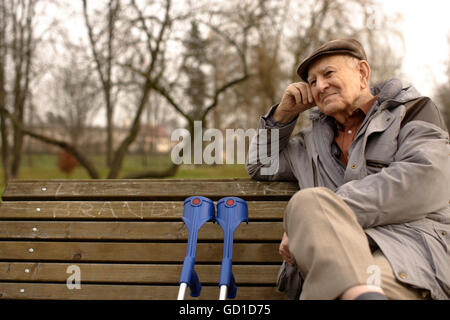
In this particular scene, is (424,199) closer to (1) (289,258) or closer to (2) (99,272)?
(1) (289,258)

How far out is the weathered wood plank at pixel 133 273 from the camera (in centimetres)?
241

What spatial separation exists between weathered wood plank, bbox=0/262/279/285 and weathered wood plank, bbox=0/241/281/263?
0.04m

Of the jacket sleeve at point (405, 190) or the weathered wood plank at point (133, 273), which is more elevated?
the jacket sleeve at point (405, 190)

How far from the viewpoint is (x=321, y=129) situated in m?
2.46

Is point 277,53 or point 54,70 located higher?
point 277,53

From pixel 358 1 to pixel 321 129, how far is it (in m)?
11.1

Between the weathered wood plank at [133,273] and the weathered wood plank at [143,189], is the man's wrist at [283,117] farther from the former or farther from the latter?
the weathered wood plank at [133,273]

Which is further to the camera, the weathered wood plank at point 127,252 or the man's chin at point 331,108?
the weathered wood plank at point 127,252


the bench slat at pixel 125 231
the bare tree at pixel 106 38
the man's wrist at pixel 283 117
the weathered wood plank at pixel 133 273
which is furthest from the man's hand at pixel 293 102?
the bare tree at pixel 106 38

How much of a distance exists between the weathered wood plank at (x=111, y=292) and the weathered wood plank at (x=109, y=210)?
0.40 meters

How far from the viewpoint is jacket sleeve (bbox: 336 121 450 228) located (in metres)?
1.80

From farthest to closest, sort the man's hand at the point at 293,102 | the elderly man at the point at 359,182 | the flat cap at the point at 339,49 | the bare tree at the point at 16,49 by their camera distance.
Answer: the bare tree at the point at 16,49
the man's hand at the point at 293,102
the flat cap at the point at 339,49
the elderly man at the point at 359,182

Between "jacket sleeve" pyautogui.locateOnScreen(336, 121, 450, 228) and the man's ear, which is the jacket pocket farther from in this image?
the man's ear

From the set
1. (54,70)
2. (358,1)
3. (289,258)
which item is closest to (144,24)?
(54,70)
